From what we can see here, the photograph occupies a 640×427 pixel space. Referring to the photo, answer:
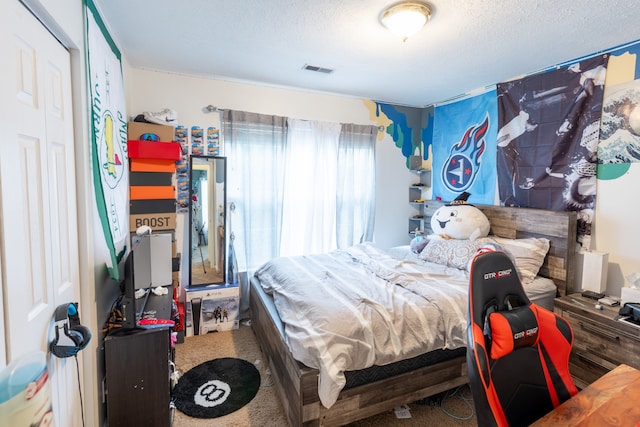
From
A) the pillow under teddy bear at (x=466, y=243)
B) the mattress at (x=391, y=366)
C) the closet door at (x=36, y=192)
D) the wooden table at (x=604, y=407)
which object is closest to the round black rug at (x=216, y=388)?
the mattress at (x=391, y=366)

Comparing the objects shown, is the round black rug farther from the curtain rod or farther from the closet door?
the curtain rod

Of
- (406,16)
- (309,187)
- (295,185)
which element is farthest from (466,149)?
(406,16)

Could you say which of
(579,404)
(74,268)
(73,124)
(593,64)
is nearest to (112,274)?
(74,268)

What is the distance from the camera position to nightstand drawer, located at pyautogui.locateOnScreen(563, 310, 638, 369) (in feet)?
6.27

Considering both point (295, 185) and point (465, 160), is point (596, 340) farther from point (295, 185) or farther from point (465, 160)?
point (295, 185)

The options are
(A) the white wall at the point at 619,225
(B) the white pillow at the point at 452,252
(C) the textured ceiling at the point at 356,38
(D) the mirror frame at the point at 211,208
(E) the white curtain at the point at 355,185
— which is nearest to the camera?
(C) the textured ceiling at the point at 356,38

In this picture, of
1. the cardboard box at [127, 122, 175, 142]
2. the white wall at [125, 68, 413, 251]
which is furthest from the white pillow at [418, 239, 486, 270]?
the cardboard box at [127, 122, 175, 142]

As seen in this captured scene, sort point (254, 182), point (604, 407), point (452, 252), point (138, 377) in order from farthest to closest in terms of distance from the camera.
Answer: point (254, 182) < point (452, 252) < point (138, 377) < point (604, 407)

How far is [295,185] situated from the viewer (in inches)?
140

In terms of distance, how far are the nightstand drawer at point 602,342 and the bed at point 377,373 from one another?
0.39 metres

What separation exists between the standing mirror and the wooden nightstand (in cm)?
305

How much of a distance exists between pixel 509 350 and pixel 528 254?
1872 mm

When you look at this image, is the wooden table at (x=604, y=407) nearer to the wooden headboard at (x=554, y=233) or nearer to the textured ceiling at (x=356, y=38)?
the wooden headboard at (x=554, y=233)

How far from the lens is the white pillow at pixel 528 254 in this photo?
250 centimetres
